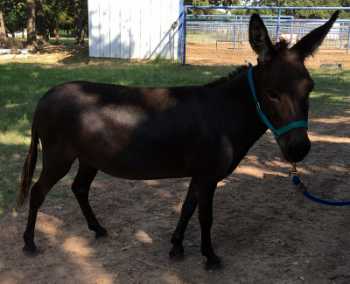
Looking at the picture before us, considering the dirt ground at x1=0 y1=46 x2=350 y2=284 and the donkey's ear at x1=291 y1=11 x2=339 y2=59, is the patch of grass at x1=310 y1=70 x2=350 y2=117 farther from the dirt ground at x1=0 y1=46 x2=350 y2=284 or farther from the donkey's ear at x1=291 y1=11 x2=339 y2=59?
the donkey's ear at x1=291 y1=11 x2=339 y2=59

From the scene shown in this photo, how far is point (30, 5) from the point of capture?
26078mm

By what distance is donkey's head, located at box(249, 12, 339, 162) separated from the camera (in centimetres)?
300

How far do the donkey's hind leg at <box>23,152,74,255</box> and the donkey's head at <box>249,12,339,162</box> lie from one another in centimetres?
169

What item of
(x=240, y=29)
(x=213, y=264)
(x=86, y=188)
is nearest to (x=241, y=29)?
(x=240, y=29)

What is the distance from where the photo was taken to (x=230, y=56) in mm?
21922

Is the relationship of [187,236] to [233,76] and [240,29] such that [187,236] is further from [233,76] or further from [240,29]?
[240,29]

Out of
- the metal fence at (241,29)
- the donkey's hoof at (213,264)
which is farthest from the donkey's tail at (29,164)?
the metal fence at (241,29)

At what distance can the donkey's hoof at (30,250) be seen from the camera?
385 centimetres

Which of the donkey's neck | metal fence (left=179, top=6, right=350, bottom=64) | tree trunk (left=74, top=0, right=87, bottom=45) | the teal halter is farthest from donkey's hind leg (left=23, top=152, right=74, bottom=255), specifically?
tree trunk (left=74, top=0, right=87, bottom=45)

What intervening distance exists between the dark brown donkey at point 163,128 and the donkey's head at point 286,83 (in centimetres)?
2

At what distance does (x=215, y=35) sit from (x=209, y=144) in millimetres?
24063

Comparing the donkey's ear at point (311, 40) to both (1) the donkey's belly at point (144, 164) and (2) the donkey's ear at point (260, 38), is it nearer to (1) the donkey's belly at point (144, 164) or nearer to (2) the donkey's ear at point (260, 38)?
(2) the donkey's ear at point (260, 38)

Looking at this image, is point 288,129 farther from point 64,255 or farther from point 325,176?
point 325,176

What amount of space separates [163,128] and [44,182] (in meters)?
1.14
